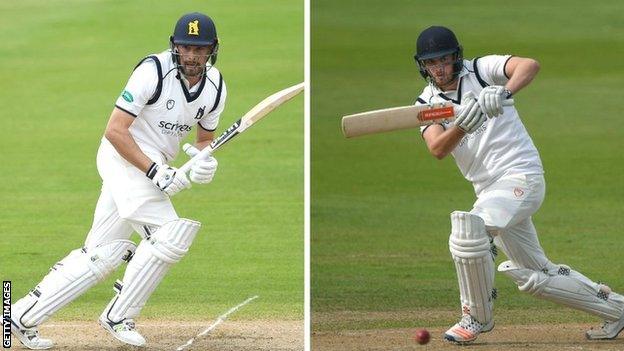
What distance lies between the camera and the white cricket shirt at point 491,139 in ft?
19.6

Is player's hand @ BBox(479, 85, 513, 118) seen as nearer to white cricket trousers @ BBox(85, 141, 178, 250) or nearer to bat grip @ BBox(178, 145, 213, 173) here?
bat grip @ BBox(178, 145, 213, 173)

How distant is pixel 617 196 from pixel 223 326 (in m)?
5.75

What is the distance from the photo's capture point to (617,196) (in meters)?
11.4

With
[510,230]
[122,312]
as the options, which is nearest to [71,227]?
[122,312]

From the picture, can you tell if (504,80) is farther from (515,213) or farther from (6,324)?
(6,324)

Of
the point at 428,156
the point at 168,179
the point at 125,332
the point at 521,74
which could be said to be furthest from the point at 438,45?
the point at 428,156

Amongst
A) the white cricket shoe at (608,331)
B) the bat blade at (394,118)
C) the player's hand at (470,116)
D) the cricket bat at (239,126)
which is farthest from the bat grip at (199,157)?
the white cricket shoe at (608,331)

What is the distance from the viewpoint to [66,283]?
19.3 ft

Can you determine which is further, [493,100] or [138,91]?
[138,91]

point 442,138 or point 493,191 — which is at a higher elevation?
point 442,138

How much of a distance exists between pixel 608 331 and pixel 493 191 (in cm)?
85

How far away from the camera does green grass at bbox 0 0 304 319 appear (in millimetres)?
7816

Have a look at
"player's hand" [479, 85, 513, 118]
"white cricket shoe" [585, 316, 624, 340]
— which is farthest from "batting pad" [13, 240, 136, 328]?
"white cricket shoe" [585, 316, 624, 340]

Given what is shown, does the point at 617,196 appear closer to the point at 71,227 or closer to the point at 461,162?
the point at 71,227
